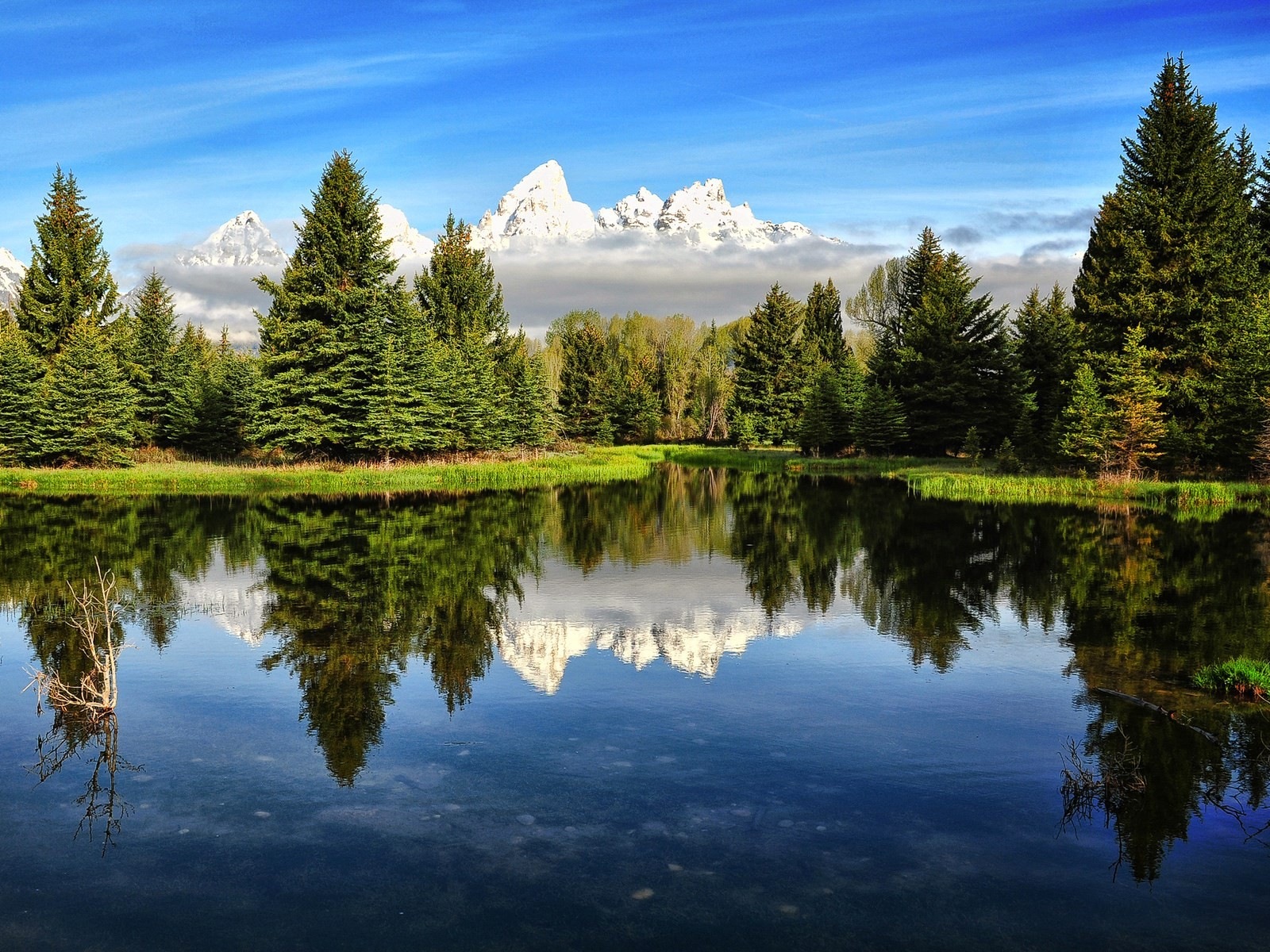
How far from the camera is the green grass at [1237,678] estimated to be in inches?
465

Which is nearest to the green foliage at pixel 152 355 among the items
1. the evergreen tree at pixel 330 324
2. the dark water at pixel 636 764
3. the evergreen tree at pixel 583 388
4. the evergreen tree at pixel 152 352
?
the evergreen tree at pixel 152 352

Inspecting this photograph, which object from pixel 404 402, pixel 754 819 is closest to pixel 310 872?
pixel 754 819

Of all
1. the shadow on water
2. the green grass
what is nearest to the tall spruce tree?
the shadow on water

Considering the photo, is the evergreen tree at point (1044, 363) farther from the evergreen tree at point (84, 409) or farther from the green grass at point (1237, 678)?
the evergreen tree at point (84, 409)

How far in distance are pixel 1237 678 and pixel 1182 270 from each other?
33.1 meters

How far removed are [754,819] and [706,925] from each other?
178 cm

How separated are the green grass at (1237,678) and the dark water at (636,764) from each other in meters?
0.50

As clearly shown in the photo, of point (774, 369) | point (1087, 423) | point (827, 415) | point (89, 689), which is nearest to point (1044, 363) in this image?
point (827, 415)

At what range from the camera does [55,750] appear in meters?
10.1

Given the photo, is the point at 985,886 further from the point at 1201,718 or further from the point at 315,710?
the point at 315,710

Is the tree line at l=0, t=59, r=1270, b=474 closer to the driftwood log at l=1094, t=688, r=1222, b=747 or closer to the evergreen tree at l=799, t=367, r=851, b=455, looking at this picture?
the evergreen tree at l=799, t=367, r=851, b=455

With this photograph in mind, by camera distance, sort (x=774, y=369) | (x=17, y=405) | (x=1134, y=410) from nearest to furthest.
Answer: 1. (x=1134, y=410)
2. (x=17, y=405)
3. (x=774, y=369)

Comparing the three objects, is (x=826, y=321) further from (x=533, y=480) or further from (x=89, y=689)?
(x=89, y=689)

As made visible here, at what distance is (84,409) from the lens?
149 ft
